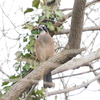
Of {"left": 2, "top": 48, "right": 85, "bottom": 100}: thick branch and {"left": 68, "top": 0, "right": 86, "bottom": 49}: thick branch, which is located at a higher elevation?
{"left": 68, "top": 0, "right": 86, "bottom": 49}: thick branch

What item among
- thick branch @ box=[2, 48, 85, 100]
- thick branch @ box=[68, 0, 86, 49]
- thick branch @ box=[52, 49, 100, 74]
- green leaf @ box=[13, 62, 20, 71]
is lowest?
thick branch @ box=[2, 48, 85, 100]

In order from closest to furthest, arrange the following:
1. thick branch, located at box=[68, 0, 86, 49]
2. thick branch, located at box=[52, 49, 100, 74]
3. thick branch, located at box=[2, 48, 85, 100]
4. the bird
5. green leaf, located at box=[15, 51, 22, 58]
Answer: thick branch, located at box=[68, 0, 86, 49]
thick branch, located at box=[2, 48, 85, 100]
thick branch, located at box=[52, 49, 100, 74]
the bird
green leaf, located at box=[15, 51, 22, 58]

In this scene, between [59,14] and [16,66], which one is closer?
[59,14]

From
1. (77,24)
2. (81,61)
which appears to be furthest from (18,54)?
(77,24)

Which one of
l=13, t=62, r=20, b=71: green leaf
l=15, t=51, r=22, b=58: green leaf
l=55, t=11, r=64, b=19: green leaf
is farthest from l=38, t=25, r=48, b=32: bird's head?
l=13, t=62, r=20, b=71: green leaf

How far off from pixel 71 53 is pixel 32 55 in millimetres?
1289

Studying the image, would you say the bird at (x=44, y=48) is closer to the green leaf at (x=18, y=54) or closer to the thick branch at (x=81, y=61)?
the green leaf at (x=18, y=54)

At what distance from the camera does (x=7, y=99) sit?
10.5ft

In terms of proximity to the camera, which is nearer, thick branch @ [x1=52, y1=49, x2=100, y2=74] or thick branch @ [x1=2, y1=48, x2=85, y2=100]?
thick branch @ [x1=2, y1=48, x2=85, y2=100]

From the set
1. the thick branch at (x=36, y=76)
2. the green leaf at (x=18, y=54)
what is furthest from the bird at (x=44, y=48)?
the thick branch at (x=36, y=76)

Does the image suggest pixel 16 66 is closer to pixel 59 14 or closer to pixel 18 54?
pixel 18 54

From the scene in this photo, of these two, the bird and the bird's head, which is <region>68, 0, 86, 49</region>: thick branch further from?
the bird's head

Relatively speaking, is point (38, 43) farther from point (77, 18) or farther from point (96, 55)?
point (77, 18)

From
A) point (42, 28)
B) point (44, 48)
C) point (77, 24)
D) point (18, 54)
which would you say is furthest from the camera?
point (42, 28)
